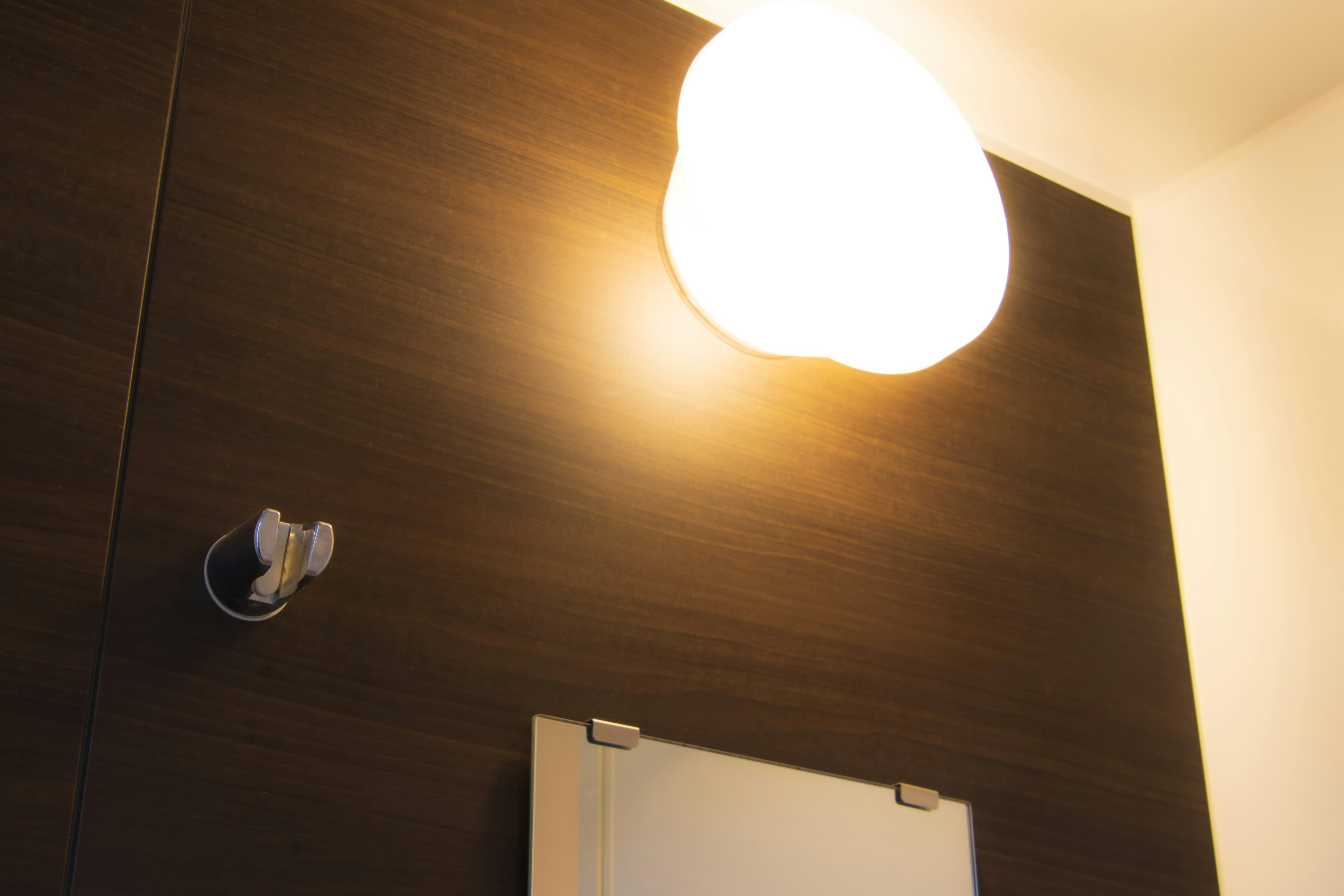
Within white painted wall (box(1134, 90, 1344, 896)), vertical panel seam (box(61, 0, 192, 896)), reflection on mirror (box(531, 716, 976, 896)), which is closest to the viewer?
vertical panel seam (box(61, 0, 192, 896))

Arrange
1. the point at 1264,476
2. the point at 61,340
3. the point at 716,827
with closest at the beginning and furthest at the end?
the point at 61,340
the point at 716,827
the point at 1264,476

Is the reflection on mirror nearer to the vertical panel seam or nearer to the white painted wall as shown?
the vertical panel seam

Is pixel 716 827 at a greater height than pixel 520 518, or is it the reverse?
pixel 520 518

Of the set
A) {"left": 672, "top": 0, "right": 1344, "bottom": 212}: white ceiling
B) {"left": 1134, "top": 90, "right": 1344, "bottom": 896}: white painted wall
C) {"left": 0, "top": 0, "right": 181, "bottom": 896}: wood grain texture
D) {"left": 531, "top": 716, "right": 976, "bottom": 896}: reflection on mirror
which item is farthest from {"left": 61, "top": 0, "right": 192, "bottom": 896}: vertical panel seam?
{"left": 1134, "top": 90, "right": 1344, "bottom": 896}: white painted wall

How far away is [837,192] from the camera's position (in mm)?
738

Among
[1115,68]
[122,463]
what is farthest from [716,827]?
[1115,68]

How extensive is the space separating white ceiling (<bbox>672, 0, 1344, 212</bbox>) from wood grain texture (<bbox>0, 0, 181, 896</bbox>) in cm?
53

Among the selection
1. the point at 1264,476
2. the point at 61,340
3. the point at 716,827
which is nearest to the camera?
the point at 61,340

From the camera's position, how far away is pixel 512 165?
2.69 ft

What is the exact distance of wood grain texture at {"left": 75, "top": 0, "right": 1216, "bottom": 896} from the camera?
610 millimetres

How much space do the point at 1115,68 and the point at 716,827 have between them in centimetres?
88

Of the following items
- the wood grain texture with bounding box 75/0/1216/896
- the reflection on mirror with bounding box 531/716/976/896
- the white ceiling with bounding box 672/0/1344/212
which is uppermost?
the white ceiling with bounding box 672/0/1344/212

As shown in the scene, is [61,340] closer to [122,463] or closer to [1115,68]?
[122,463]

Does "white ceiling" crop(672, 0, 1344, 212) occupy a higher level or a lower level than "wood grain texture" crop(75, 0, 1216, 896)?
higher
